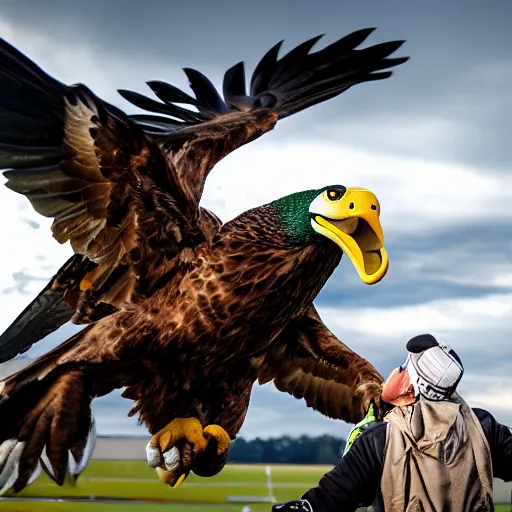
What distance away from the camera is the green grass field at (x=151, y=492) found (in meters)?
3.16

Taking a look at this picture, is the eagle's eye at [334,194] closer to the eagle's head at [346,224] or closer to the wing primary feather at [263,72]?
the eagle's head at [346,224]

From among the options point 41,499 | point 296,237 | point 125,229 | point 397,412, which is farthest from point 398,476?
point 41,499

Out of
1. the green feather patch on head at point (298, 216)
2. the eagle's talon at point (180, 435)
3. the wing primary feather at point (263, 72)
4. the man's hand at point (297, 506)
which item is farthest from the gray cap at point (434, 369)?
the wing primary feather at point (263, 72)

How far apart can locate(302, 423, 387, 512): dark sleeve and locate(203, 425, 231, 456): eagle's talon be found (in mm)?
1218

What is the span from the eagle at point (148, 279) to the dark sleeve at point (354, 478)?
0.94 m

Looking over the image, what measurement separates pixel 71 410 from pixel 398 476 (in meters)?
1.23

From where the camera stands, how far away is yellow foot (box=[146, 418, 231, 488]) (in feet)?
7.73

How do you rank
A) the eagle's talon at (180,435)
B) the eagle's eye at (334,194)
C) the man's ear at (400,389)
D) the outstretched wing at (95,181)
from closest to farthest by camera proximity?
the man's ear at (400,389), the outstretched wing at (95,181), the eagle's eye at (334,194), the eagle's talon at (180,435)

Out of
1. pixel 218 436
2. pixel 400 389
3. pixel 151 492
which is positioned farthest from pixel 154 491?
pixel 400 389

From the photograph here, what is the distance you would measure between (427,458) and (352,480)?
0.37 feet

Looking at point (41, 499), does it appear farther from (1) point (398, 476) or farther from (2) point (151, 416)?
(1) point (398, 476)

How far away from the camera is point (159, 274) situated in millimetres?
2289

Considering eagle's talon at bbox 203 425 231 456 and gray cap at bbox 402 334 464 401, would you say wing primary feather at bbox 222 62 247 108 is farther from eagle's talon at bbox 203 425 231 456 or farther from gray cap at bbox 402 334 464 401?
gray cap at bbox 402 334 464 401

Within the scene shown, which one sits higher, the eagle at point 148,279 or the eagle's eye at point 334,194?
the eagle's eye at point 334,194
